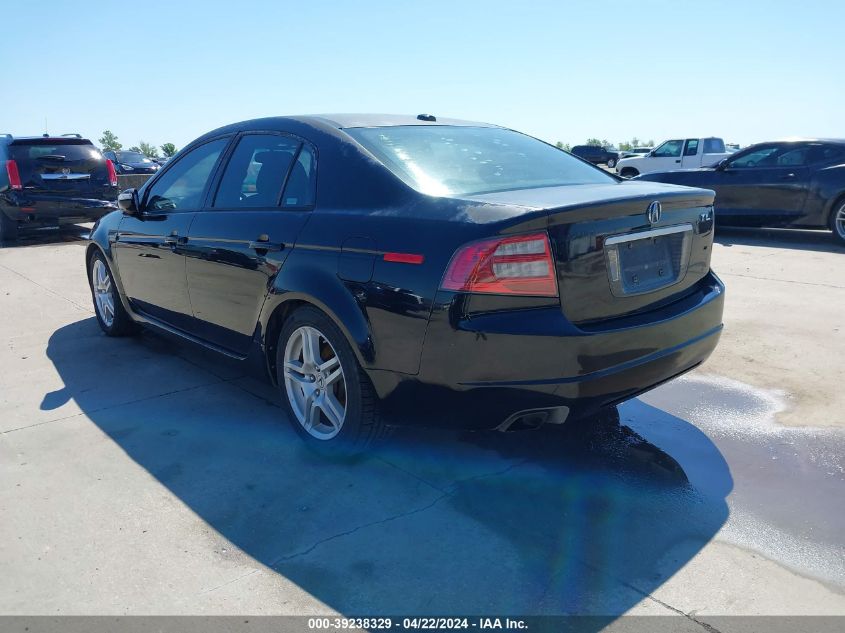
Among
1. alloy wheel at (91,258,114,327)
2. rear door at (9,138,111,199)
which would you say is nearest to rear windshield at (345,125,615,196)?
alloy wheel at (91,258,114,327)

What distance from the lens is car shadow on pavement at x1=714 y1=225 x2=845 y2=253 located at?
962cm

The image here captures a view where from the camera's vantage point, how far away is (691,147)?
21.9 meters

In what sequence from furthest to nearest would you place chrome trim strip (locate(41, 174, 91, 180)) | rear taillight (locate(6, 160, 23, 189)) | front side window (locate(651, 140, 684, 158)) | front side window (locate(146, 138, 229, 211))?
front side window (locate(651, 140, 684, 158)) < chrome trim strip (locate(41, 174, 91, 180)) < rear taillight (locate(6, 160, 23, 189)) < front side window (locate(146, 138, 229, 211))

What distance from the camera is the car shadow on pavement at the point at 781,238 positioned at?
962 centimetres

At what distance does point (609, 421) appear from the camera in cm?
386

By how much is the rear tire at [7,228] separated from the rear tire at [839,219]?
41.2ft

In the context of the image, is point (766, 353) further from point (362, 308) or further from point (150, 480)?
point (150, 480)

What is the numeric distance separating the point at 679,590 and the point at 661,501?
0.62 metres

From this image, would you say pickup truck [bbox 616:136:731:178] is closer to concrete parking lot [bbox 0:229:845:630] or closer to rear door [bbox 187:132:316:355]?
concrete parking lot [bbox 0:229:845:630]

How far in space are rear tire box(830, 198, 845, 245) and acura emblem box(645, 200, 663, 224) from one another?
7931 millimetres

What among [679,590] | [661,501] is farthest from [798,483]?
[679,590]

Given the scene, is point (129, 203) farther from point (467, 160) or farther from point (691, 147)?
point (691, 147)

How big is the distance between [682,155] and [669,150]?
0.62m

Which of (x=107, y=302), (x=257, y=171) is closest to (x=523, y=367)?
(x=257, y=171)
